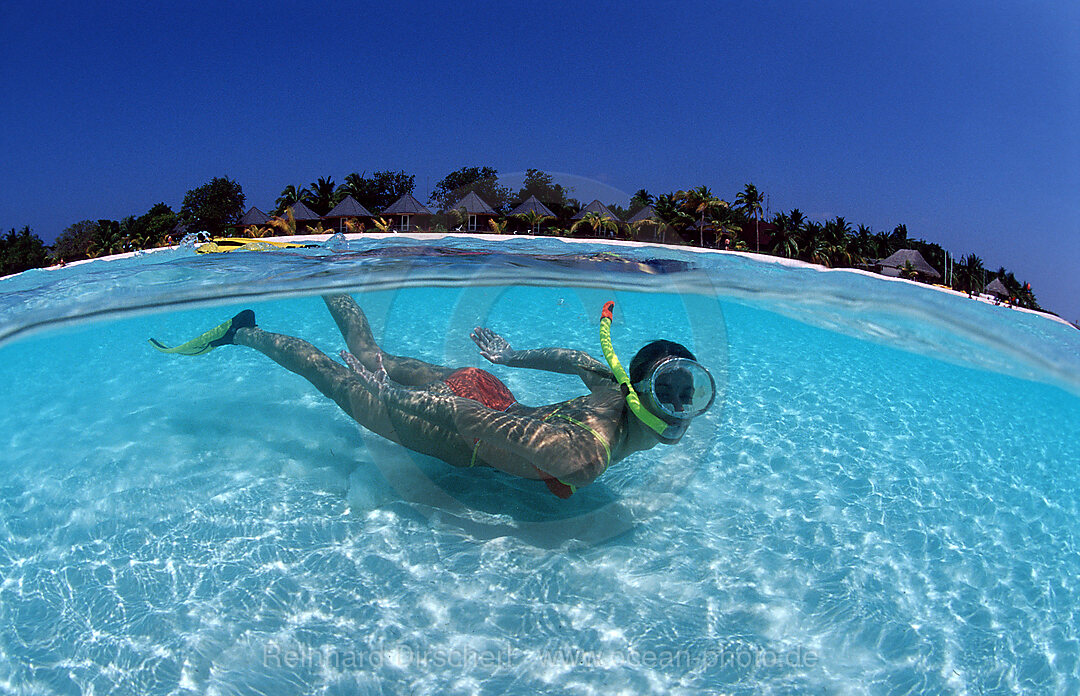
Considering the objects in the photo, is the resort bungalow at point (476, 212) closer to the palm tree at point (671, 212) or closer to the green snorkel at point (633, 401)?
the palm tree at point (671, 212)

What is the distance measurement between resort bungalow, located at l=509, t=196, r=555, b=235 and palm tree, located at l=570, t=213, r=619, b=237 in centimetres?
207

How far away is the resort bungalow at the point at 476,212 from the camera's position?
2977cm

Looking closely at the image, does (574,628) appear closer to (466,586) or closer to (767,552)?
(466,586)

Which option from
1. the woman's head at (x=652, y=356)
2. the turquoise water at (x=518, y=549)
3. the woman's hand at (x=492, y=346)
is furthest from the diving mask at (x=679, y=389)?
the woman's hand at (x=492, y=346)

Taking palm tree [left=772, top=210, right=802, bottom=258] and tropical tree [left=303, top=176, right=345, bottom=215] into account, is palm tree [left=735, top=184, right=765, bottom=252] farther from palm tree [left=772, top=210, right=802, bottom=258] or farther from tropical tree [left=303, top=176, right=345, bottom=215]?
tropical tree [left=303, top=176, right=345, bottom=215]

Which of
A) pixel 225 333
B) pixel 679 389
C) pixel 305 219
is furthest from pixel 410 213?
pixel 679 389

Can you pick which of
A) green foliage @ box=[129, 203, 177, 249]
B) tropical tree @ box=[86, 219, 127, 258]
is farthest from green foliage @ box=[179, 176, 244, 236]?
tropical tree @ box=[86, 219, 127, 258]

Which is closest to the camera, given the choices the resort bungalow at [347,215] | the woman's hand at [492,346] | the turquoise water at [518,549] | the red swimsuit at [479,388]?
the turquoise water at [518,549]

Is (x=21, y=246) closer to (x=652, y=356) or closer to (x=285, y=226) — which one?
(x=285, y=226)

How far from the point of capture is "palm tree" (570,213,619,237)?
21984 mm

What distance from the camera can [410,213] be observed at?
32.2 m

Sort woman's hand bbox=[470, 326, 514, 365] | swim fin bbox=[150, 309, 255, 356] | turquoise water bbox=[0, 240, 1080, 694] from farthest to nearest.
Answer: swim fin bbox=[150, 309, 255, 356] < woman's hand bbox=[470, 326, 514, 365] < turquoise water bbox=[0, 240, 1080, 694]

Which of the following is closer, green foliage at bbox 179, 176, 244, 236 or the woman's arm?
the woman's arm

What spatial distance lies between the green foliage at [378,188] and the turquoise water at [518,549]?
142 ft
